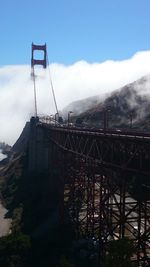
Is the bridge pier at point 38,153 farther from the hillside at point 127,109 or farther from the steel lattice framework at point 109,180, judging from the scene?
the hillside at point 127,109

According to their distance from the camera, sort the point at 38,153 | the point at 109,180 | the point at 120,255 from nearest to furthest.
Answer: the point at 120,255 → the point at 109,180 → the point at 38,153

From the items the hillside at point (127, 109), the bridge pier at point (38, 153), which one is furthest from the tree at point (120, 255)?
the hillside at point (127, 109)

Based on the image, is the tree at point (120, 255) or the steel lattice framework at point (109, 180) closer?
the tree at point (120, 255)

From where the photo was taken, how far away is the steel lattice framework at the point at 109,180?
2195cm

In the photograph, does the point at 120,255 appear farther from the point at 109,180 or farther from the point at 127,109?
the point at 127,109

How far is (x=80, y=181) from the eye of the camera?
38219 millimetres

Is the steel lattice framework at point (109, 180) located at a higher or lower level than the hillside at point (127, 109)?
lower

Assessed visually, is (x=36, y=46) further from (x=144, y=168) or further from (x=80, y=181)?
(x=144, y=168)

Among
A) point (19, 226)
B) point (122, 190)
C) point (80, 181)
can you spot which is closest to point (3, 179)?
point (19, 226)

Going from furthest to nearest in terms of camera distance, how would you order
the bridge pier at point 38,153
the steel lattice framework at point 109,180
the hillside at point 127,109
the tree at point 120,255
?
the hillside at point 127,109
the bridge pier at point 38,153
the steel lattice framework at point 109,180
the tree at point 120,255

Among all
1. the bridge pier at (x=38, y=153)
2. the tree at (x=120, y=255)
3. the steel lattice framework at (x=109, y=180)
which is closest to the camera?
the tree at (x=120, y=255)

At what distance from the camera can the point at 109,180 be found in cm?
2725

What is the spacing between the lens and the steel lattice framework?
21953 mm

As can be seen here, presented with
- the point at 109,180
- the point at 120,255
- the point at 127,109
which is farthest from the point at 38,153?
the point at 127,109
